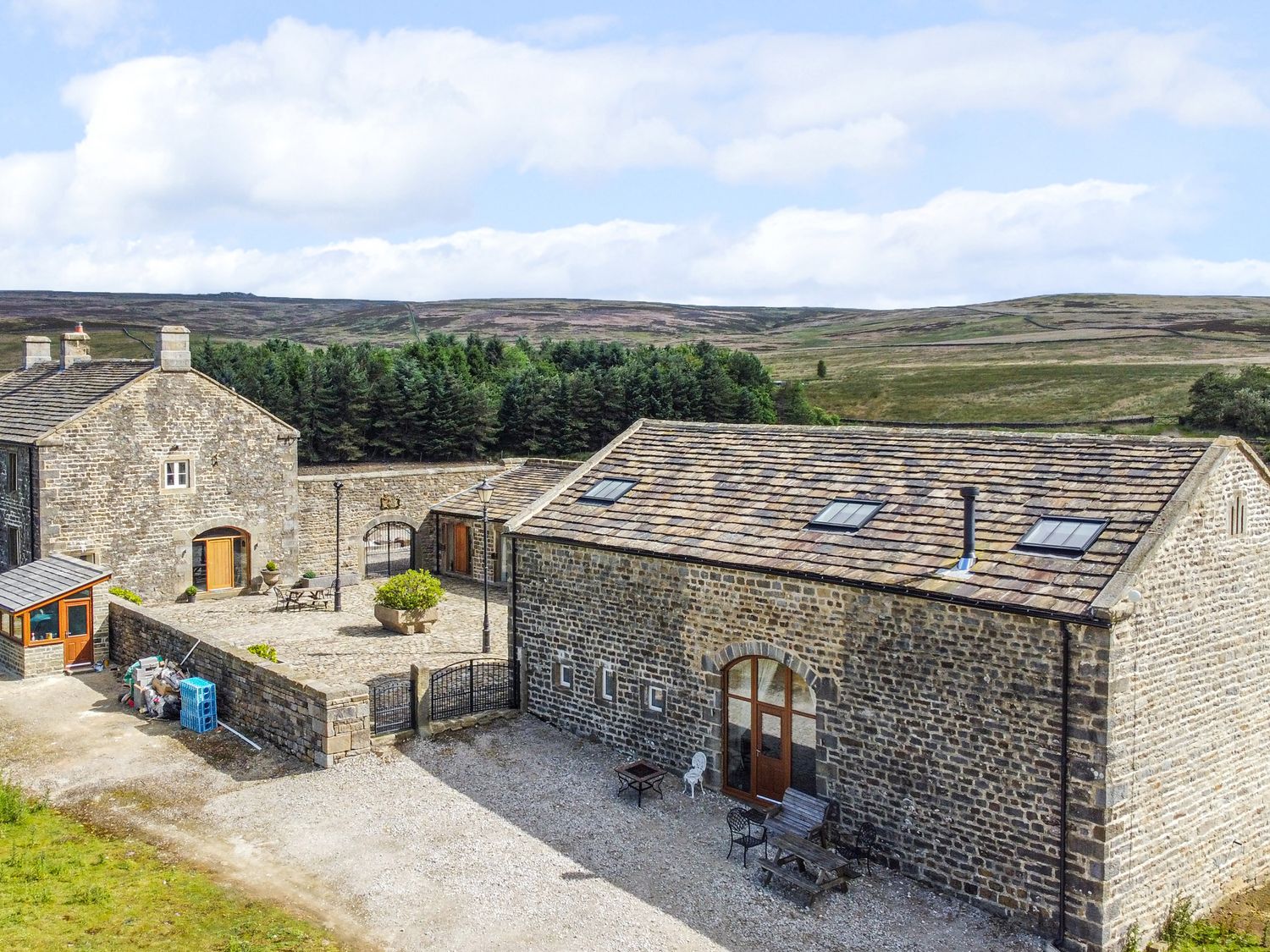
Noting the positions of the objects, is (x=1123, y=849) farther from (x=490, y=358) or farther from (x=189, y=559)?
(x=490, y=358)

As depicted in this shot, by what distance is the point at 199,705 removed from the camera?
19.1m

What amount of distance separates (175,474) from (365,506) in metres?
6.57

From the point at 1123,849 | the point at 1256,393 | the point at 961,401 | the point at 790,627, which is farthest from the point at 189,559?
the point at 961,401

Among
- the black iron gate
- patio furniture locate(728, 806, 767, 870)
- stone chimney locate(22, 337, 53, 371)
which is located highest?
stone chimney locate(22, 337, 53, 371)

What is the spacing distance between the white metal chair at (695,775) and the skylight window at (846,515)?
13.2ft

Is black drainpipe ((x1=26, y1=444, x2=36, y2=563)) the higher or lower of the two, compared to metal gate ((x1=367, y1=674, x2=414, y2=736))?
higher

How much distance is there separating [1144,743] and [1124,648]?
1.35 meters

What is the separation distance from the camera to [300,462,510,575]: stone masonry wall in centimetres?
3428

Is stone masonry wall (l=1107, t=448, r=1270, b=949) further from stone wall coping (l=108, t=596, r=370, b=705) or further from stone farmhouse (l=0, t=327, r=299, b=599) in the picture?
stone farmhouse (l=0, t=327, r=299, b=599)

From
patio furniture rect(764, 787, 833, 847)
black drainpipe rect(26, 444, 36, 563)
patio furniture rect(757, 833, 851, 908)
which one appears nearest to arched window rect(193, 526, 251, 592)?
black drainpipe rect(26, 444, 36, 563)

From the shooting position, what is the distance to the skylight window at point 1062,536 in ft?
44.2

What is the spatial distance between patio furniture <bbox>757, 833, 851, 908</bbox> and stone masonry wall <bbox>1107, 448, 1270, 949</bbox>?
3.14m

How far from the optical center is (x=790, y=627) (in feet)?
50.4

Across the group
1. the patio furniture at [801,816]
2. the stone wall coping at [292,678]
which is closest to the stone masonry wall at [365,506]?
the stone wall coping at [292,678]
